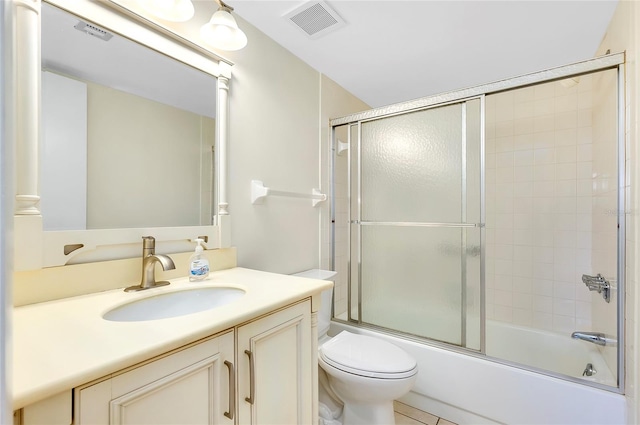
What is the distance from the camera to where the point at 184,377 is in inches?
27.0

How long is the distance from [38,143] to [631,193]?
2234 millimetres

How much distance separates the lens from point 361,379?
4.38 ft

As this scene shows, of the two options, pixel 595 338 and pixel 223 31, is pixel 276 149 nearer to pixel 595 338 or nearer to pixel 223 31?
pixel 223 31

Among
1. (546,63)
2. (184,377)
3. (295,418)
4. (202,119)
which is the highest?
(546,63)

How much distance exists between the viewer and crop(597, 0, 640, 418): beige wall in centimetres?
119

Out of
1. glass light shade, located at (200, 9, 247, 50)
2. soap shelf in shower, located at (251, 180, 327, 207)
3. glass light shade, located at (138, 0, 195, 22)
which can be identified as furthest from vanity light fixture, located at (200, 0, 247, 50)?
soap shelf in shower, located at (251, 180, 327, 207)

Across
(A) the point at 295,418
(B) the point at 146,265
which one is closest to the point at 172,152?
(B) the point at 146,265

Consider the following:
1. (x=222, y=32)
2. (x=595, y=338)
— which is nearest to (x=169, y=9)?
(x=222, y=32)

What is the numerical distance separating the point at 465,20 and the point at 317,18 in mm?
792

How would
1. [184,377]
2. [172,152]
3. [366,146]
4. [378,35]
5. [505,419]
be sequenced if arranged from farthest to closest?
[366,146] < [378,35] < [505,419] < [172,152] < [184,377]

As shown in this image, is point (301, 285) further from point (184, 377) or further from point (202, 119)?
point (202, 119)

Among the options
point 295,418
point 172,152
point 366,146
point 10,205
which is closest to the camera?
point 10,205

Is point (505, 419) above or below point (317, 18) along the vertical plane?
below

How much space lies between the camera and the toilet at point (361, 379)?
4.36 ft
